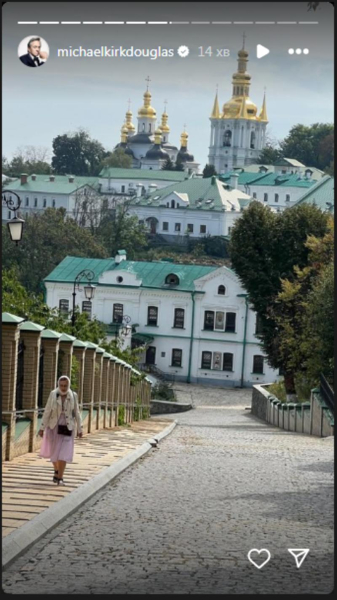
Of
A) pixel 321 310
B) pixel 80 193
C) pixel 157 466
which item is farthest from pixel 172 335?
pixel 157 466

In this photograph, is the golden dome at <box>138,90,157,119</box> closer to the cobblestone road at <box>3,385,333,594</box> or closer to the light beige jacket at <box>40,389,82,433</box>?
the cobblestone road at <box>3,385,333,594</box>

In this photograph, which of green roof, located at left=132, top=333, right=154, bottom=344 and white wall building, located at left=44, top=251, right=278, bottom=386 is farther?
green roof, located at left=132, top=333, right=154, bottom=344

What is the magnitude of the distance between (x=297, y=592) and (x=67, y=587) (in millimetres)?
1158

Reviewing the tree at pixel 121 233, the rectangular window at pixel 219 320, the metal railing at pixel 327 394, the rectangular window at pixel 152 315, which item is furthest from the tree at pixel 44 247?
the metal railing at pixel 327 394

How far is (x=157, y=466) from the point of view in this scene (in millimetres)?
15188

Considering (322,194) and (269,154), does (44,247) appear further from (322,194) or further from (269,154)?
(269,154)

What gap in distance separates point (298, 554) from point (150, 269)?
63096 millimetres

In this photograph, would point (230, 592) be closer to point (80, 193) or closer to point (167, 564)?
point (167, 564)

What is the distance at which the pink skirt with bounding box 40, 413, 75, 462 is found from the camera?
12.3 meters

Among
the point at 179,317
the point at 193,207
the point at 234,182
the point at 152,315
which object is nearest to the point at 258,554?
the point at 179,317

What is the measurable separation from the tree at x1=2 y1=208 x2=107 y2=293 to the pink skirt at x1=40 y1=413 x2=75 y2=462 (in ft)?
178

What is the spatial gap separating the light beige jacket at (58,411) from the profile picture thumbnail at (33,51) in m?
5.62

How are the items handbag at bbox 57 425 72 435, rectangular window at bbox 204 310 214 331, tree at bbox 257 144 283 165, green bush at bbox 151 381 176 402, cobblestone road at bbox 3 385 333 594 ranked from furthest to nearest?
rectangular window at bbox 204 310 214 331
green bush at bbox 151 381 176 402
tree at bbox 257 144 283 165
handbag at bbox 57 425 72 435
cobblestone road at bbox 3 385 333 594

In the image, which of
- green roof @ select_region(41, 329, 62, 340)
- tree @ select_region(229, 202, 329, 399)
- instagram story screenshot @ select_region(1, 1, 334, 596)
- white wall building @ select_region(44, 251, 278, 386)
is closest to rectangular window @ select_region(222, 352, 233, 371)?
white wall building @ select_region(44, 251, 278, 386)
